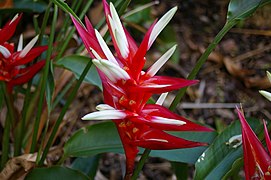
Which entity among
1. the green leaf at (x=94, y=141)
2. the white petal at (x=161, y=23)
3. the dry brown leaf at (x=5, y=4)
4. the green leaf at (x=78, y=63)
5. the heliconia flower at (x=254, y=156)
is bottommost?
the green leaf at (x=94, y=141)

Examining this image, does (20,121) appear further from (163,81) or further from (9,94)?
(163,81)

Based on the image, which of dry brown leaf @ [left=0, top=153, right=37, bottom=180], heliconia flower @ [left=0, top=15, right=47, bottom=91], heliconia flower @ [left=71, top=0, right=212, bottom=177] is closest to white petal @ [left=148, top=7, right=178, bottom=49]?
heliconia flower @ [left=71, top=0, right=212, bottom=177]

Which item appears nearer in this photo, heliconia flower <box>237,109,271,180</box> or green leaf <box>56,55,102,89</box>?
heliconia flower <box>237,109,271,180</box>

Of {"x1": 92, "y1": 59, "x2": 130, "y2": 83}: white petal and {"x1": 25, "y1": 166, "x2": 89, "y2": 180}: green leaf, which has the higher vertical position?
{"x1": 92, "y1": 59, "x2": 130, "y2": 83}: white petal

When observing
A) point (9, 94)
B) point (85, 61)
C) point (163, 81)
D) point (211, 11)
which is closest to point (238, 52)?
point (211, 11)

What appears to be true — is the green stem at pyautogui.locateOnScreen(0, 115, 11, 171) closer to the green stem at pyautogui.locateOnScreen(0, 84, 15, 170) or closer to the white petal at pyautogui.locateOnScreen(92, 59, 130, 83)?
the green stem at pyautogui.locateOnScreen(0, 84, 15, 170)

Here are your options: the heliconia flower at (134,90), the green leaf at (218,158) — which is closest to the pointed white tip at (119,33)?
the heliconia flower at (134,90)

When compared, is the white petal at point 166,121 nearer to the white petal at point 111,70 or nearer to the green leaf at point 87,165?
the white petal at point 111,70
